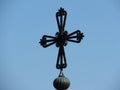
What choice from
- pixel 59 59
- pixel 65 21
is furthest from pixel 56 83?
pixel 65 21

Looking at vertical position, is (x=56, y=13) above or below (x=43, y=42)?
above

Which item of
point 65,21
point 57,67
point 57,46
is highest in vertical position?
point 65,21

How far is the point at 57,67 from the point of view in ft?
38.0

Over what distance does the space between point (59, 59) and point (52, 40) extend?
2.65 ft

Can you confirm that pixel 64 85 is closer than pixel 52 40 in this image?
Yes

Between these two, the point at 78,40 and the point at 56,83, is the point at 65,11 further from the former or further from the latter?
Answer: the point at 56,83

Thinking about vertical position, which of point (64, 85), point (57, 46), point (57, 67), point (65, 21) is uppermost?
point (65, 21)

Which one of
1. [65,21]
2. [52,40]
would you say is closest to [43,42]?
[52,40]

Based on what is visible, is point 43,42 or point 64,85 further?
point 43,42

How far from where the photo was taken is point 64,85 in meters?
11.0

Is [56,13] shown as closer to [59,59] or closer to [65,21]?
[65,21]

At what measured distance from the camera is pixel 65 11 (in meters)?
11.9

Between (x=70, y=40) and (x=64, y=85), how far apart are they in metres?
1.83

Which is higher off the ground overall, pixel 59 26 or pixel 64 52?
pixel 59 26
